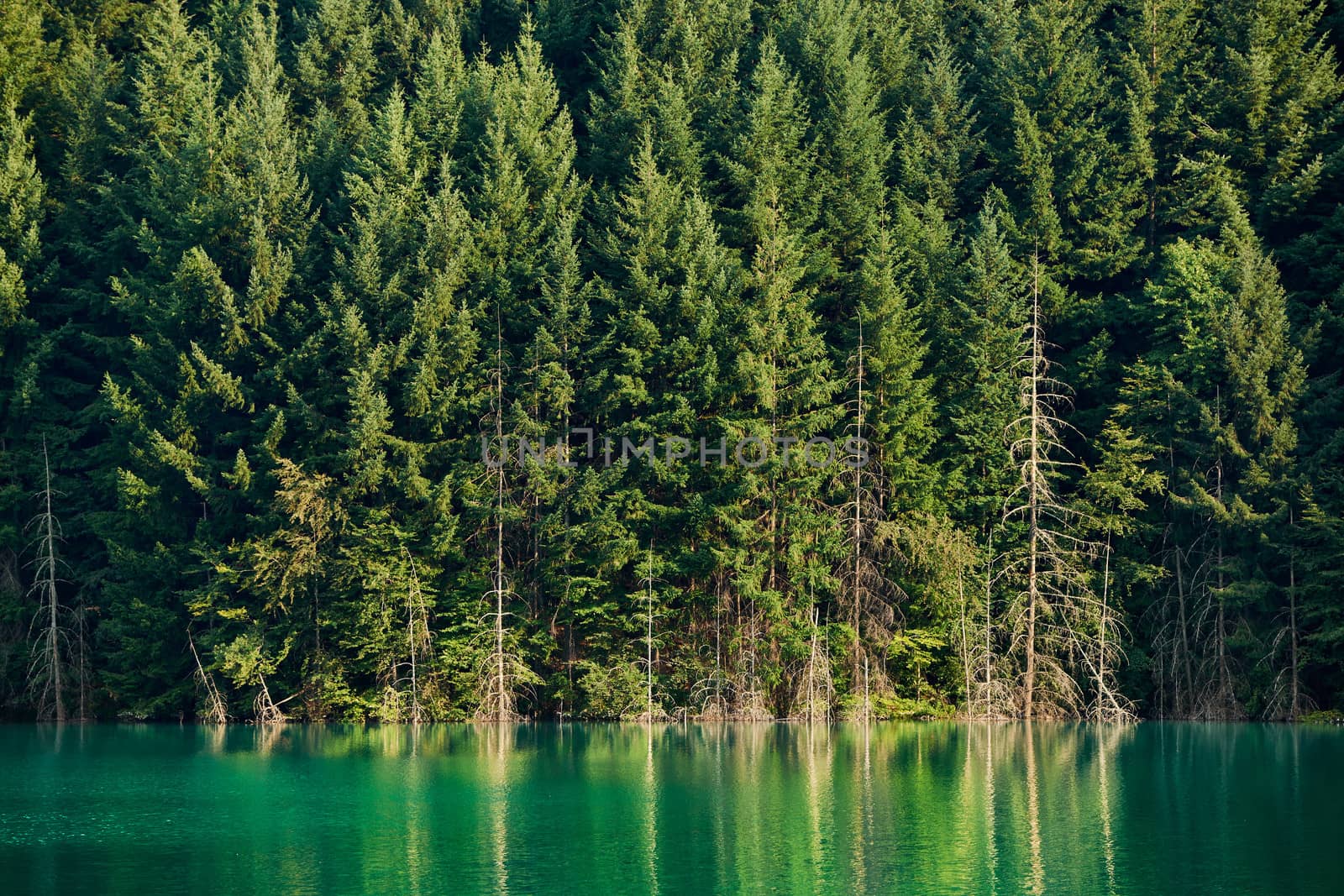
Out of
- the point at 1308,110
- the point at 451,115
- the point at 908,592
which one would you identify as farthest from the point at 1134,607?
the point at 451,115

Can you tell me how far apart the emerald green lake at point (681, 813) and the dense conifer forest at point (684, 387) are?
205 inches

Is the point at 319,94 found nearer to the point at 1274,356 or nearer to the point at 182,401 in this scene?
the point at 182,401

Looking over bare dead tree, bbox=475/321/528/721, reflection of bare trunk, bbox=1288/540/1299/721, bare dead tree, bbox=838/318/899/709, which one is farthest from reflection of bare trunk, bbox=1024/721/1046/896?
bare dead tree, bbox=475/321/528/721

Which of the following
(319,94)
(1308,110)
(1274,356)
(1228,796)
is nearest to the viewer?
(1228,796)

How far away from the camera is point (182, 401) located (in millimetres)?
Answer: 51719

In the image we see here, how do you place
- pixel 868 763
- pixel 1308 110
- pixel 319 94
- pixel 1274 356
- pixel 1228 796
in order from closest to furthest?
pixel 1228 796
pixel 868 763
pixel 1274 356
pixel 1308 110
pixel 319 94

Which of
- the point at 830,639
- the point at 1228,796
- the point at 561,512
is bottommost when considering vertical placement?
the point at 1228,796

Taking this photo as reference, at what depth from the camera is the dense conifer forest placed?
5016 cm

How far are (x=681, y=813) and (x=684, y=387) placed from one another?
23834 millimetres

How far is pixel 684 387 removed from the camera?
52.9 m

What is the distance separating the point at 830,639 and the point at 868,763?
12.2 meters

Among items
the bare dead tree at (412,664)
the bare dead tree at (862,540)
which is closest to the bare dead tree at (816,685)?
the bare dead tree at (862,540)

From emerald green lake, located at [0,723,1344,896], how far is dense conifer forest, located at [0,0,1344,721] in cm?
520

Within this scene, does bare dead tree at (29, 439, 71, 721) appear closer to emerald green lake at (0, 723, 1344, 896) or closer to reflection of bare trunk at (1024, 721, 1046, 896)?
emerald green lake at (0, 723, 1344, 896)
